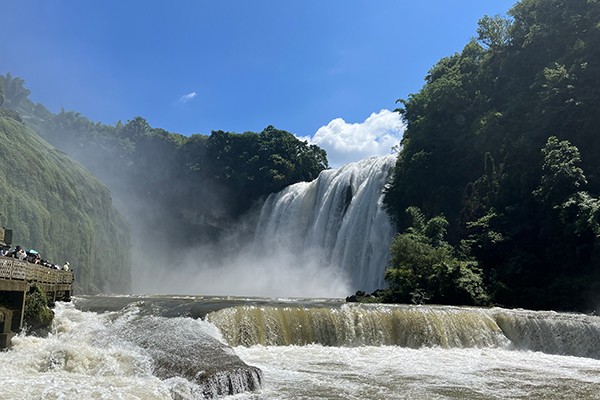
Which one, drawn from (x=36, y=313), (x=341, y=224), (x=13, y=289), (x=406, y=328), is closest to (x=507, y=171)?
(x=341, y=224)

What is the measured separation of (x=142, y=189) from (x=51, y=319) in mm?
66914

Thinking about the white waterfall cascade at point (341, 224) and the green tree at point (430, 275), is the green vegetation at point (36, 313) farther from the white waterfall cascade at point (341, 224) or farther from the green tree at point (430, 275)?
the white waterfall cascade at point (341, 224)

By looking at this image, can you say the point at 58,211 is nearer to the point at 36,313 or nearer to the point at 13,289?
the point at 36,313

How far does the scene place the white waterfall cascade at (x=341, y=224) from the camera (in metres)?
42.3

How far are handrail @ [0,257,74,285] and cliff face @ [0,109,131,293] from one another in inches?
554

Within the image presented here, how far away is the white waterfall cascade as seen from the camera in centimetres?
4231

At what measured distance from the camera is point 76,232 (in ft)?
136

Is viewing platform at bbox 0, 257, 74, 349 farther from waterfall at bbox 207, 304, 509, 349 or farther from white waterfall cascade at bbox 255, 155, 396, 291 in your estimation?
white waterfall cascade at bbox 255, 155, 396, 291

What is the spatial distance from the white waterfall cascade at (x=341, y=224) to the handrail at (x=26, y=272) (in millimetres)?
24583

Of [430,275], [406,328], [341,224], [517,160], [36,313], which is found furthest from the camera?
[341,224]

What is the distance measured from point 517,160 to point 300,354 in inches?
1000

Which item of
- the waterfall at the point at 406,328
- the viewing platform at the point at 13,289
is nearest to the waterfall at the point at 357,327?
the waterfall at the point at 406,328

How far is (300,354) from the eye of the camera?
16797mm

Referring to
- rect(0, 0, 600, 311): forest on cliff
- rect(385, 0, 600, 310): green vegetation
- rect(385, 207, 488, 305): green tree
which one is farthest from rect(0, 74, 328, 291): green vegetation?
rect(385, 207, 488, 305): green tree
